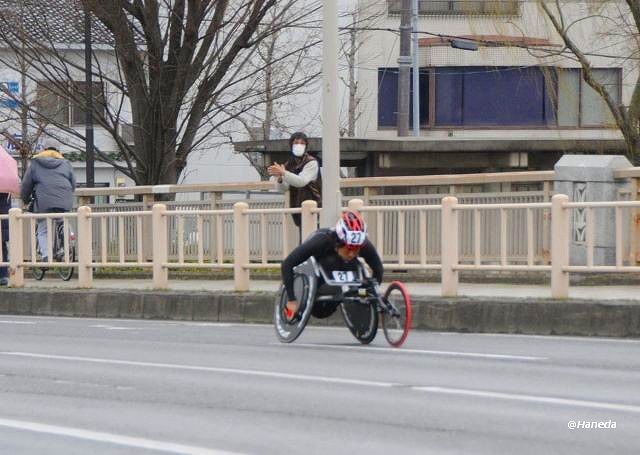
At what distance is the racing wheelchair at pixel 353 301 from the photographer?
1255cm

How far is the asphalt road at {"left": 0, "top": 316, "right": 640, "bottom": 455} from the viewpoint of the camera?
7668 millimetres

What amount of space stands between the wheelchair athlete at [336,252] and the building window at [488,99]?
3263 cm

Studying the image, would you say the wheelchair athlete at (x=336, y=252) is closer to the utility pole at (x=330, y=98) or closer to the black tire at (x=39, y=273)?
the utility pole at (x=330, y=98)

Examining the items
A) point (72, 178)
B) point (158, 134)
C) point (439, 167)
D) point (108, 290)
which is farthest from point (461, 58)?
point (108, 290)

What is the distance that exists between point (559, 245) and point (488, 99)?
32.4 m

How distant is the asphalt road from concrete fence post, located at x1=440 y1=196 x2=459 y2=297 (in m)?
0.96

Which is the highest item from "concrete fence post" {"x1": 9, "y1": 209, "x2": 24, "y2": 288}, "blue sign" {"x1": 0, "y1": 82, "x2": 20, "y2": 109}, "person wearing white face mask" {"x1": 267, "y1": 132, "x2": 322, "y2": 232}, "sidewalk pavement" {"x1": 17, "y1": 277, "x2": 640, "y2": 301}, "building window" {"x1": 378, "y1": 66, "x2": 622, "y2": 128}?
"building window" {"x1": 378, "y1": 66, "x2": 622, "y2": 128}

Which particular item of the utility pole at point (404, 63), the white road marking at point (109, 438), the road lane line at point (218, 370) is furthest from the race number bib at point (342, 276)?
the utility pole at point (404, 63)

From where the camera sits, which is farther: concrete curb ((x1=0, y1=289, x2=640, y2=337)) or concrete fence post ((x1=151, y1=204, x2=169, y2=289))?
concrete fence post ((x1=151, y1=204, x2=169, y2=289))

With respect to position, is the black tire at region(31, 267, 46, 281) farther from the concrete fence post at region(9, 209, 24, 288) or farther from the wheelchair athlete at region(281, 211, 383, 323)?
the wheelchair athlete at region(281, 211, 383, 323)

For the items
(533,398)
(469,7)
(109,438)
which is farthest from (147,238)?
(469,7)

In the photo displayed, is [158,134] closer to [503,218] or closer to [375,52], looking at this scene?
[503,218]

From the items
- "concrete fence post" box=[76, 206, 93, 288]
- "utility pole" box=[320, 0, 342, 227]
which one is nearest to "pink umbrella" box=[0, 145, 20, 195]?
"concrete fence post" box=[76, 206, 93, 288]

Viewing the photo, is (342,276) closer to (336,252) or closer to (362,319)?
(336,252)
